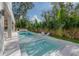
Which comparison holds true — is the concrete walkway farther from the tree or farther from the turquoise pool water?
the tree

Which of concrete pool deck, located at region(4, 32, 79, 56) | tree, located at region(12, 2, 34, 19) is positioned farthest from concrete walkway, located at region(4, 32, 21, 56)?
tree, located at region(12, 2, 34, 19)

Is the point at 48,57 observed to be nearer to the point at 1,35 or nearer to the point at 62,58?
the point at 62,58

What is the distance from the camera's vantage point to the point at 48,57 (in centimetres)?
219

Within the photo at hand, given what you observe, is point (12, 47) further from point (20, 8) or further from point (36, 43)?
point (20, 8)

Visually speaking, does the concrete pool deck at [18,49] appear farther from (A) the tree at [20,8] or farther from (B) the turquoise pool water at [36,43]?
(A) the tree at [20,8]

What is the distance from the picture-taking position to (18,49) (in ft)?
7.23

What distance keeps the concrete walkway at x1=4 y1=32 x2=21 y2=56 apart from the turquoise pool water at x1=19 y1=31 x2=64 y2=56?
47 mm

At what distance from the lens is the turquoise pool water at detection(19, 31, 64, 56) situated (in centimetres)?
220

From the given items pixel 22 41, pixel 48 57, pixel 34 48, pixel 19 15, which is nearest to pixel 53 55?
pixel 48 57

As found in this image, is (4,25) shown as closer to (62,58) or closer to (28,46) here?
(28,46)

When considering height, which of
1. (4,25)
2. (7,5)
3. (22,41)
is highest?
(7,5)

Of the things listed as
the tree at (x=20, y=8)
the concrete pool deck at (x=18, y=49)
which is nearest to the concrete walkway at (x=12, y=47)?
the concrete pool deck at (x=18, y=49)

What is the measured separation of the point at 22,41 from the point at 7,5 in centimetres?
41

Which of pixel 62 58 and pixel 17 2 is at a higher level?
pixel 17 2
